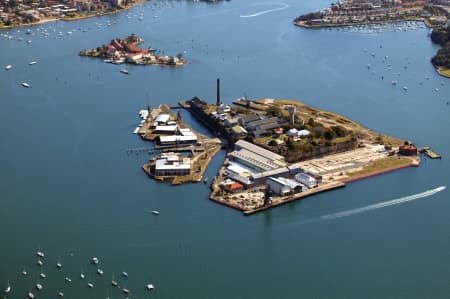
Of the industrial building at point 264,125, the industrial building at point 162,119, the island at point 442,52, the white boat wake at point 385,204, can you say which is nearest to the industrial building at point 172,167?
the industrial building at point 264,125

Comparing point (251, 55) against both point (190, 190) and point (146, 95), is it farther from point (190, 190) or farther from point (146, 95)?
point (190, 190)

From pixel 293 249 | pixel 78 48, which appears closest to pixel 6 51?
pixel 78 48

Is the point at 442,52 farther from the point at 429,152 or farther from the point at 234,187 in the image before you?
the point at 234,187

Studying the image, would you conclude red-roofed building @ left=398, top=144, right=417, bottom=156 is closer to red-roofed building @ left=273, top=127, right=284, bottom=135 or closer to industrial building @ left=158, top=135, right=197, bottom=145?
red-roofed building @ left=273, top=127, right=284, bottom=135

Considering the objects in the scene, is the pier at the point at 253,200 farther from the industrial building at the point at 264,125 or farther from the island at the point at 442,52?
the island at the point at 442,52

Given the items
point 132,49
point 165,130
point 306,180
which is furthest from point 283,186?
point 132,49
